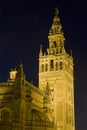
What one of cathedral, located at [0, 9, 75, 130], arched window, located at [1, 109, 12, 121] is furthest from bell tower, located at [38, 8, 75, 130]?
arched window, located at [1, 109, 12, 121]

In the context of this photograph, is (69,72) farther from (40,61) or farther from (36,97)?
(36,97)

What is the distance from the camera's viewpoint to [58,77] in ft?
258

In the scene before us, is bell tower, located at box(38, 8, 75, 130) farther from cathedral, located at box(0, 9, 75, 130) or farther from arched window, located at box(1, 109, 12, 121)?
arched window, located at box(1, 109, 12, 121)

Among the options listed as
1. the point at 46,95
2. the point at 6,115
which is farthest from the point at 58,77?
the point at 6,115

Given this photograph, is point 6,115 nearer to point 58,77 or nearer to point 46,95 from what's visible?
point 46,95

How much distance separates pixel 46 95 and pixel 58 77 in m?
9.21

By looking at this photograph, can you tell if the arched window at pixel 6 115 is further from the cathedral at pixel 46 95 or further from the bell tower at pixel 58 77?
the bell tower at pixel 58 77

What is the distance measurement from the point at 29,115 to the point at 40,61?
2390 cm

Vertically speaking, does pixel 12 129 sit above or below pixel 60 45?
below

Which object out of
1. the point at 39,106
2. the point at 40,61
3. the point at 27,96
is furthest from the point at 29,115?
the point at 40,61

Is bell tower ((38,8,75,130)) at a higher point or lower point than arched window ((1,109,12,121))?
higher

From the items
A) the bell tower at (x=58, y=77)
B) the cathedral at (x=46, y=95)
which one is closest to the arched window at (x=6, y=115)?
the cathedral at (x=46, y=95)

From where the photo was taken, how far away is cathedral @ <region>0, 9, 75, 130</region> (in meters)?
58.9

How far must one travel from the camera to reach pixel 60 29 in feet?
274
